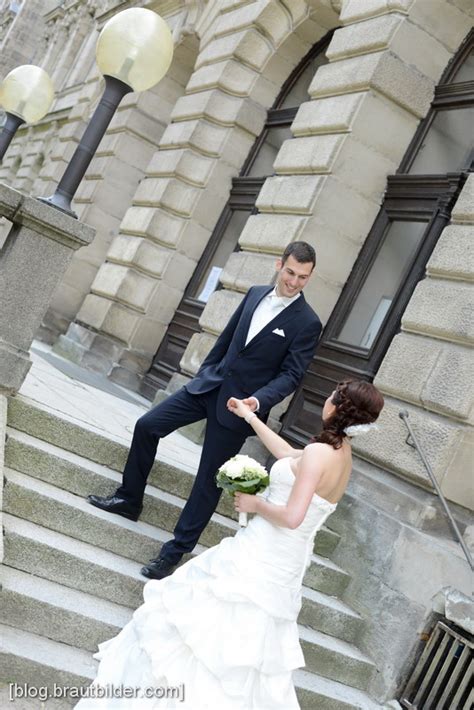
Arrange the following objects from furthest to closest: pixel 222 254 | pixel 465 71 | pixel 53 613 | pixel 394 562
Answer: pixel 222 254 → pixel 465 71 → pixel 394 562 → pixel 53 613

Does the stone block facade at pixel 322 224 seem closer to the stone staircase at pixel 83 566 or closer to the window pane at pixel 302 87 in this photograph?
the window pane at pixel 302 87

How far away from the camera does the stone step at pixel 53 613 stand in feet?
15.0

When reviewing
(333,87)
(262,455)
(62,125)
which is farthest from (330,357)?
(62,125)

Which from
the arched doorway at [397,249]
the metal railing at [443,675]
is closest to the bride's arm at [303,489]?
the metal railing at [443,675]

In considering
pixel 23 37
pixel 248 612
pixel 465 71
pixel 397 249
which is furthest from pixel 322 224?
pixel 23 37

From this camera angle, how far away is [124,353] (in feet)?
36.9

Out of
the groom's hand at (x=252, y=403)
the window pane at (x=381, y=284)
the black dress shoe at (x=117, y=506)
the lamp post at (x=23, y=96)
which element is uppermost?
the lamp post at (x=23, y=96)

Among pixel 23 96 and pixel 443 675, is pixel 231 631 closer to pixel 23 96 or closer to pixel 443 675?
pixel 443 675

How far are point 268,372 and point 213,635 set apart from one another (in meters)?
1.87

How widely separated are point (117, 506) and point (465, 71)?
5912mm

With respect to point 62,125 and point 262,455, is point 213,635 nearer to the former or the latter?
point 262,455

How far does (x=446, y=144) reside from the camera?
8.21 metres

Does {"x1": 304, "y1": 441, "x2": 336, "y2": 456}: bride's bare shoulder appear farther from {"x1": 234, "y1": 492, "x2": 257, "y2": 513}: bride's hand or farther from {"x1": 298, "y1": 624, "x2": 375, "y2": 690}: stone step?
{"x1": 298, "y1": 624, "x2": 375, "y2": 690}: stone step

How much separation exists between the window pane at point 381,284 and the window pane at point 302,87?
11.9 feet
